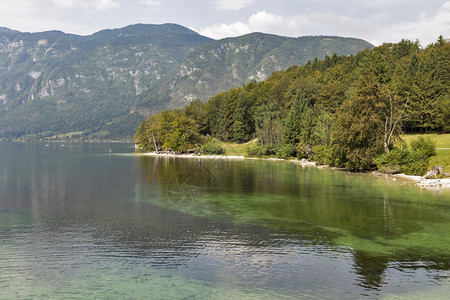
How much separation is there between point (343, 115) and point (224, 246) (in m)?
57.8

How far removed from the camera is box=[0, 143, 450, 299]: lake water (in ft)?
51.4

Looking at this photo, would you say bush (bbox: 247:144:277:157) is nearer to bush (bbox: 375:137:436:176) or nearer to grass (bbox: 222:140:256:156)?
grass (bbox: 222:140:256:156)

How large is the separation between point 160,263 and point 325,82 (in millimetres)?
136035

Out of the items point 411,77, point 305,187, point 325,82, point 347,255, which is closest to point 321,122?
point 411,77

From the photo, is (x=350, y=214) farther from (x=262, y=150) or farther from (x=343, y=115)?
(x=262, y=150)

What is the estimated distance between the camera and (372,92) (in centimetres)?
6931

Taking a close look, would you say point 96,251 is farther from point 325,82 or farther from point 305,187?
point 325,82

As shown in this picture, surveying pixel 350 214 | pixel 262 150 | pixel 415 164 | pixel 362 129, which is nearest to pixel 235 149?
pixel 262 150

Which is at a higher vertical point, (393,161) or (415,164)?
(393,161)

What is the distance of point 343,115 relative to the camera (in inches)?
2793

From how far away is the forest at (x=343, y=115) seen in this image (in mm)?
68750

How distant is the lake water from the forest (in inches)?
1140

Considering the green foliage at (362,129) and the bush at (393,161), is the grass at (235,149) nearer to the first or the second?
the green foliage at (362,129)

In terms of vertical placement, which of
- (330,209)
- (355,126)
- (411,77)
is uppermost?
(411,77)
